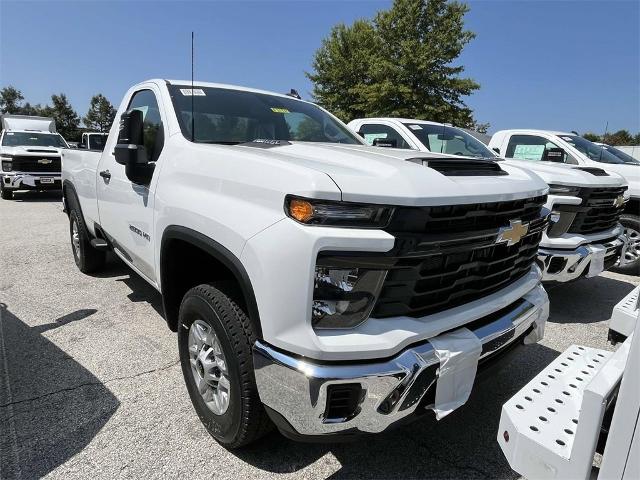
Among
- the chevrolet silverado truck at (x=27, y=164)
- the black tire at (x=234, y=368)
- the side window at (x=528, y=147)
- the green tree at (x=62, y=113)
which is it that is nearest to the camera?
the black tire at (x=234, y=368)

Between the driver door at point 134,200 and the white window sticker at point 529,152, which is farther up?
the white window sticker at point 529,152

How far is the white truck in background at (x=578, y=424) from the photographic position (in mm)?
1333

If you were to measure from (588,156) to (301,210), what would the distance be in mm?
7112

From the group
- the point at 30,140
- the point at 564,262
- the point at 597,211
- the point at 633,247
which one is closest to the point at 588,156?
the point at 633,247

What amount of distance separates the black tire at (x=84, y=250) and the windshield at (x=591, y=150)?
7.22 metres

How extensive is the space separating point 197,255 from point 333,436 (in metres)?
1.35

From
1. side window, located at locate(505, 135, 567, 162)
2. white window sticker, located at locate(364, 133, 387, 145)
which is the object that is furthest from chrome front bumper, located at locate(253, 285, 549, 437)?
side window, located at locate(505, 135, 567, 162)

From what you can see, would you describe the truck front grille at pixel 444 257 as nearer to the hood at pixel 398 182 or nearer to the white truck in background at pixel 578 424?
the hood at pixel 398 182

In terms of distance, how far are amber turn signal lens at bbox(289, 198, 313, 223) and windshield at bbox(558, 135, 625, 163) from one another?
7018mm

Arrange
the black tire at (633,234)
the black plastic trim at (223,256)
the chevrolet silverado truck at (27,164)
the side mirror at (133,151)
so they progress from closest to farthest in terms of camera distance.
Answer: the black plastic trim at (223,256), the side mirror at (133,151), the black tire at (633,234), the chevrolet silverado truck at (27,164)

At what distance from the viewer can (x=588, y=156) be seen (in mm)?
7172

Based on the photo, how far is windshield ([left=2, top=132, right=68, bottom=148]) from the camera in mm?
13789

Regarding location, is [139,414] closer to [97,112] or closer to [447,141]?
[447,141]

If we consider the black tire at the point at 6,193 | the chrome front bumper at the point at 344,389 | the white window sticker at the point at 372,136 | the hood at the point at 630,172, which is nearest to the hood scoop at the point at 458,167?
the chrome front bumper at the point at 344,389
